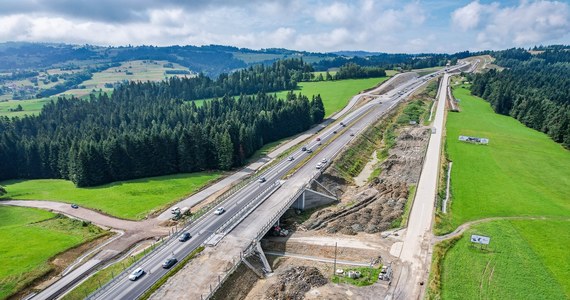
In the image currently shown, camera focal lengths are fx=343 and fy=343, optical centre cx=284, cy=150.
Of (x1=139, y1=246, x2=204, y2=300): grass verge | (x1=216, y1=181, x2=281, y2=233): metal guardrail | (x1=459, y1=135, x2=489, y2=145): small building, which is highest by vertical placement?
(x1=459, y1=135, x2=489, y2=145): small building

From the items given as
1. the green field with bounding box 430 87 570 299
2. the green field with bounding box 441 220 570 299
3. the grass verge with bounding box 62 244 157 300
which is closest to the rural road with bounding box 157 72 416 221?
the grass verge with bounding box 62 244 157 300

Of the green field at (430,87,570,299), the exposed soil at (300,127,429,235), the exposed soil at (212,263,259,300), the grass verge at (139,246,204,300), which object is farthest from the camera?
the exposed soil at (300,127,429,235)

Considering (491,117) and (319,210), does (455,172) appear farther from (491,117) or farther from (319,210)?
(491,117)

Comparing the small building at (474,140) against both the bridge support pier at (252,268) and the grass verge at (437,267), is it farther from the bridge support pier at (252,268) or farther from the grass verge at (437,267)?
the bridge support pier at (252,268)

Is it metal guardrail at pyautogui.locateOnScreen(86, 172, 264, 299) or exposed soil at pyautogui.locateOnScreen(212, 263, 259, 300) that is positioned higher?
metal guardrail at pyautogui.locateOnScreen(86, 172, 264, 299)

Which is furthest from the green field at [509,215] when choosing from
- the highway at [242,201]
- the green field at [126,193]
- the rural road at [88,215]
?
the green field at [126,193]

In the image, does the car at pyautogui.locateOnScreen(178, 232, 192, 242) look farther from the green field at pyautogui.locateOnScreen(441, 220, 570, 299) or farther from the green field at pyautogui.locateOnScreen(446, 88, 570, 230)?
the green field at pyautogui.locateOnScreen(446, 88, 570, 230)
